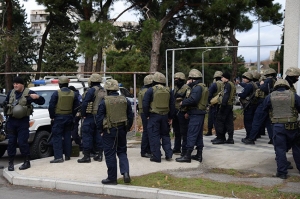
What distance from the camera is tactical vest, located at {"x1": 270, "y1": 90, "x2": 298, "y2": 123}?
7641 millimetres

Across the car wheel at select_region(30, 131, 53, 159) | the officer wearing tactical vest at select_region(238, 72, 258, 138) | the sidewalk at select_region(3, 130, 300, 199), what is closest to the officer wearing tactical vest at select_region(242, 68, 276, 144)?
the officer wearing tactical vest at select_region(238, 72, 258, 138)

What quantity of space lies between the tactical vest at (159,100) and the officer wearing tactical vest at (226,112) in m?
2.54

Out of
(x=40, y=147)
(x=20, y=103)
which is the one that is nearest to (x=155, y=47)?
(x=40, y=147)

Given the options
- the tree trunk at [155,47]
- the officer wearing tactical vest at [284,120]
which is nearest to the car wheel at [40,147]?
the officer wearing tactical vest at [284,120]

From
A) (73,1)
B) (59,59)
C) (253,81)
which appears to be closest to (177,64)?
(59,59)

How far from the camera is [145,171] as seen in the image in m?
8.37

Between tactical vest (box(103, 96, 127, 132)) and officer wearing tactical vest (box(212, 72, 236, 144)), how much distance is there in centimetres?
430

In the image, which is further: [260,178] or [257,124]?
[257,124]

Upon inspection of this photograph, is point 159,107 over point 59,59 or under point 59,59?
under

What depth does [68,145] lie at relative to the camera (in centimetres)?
969

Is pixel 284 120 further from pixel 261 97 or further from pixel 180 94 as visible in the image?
pixel 261 97

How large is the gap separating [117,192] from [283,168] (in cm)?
289

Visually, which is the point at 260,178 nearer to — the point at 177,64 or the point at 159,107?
the point at 159,107

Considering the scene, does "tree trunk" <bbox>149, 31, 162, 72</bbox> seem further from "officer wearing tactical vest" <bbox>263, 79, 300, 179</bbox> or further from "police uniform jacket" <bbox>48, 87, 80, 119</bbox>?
"officer wearing tactical vest" <bbox>263, 79, 300, 179</bbox>
